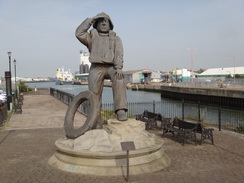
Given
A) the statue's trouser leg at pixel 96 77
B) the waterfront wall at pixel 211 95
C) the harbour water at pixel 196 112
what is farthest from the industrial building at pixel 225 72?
the statue's trouser leg at pixel 96 77

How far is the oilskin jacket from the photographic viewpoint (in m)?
7.22

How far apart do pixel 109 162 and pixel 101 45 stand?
3.10 meters

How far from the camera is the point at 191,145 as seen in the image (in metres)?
8.96

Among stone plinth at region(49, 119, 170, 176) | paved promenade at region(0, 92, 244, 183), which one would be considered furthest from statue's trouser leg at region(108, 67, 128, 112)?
paved promenade at region(0, 92, 244, 183)

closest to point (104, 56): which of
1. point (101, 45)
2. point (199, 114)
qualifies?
point (101, 45)

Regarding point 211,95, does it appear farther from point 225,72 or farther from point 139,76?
point 139,76

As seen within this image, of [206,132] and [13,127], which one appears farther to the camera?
[13,127]

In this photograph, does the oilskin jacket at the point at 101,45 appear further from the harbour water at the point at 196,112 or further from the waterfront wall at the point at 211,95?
the waterfront wall at the point at 211,95

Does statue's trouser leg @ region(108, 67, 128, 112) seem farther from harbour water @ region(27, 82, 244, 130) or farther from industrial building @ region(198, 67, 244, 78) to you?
industrial building @ region(198, 67, 244, 78)

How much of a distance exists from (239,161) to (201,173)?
165 centimetres

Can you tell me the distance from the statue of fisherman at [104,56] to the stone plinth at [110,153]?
0.45 meters

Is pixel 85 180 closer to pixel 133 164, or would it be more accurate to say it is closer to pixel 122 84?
pixel 133 164

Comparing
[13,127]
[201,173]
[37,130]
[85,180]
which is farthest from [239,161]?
[13,127]

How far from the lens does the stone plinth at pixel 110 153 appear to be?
6.07 meters
